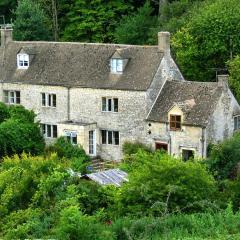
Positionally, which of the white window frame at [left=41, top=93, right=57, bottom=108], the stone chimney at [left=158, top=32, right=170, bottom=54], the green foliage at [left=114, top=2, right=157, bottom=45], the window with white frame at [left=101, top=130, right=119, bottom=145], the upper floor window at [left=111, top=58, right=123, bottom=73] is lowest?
the window with white frame at [left=101, top=130, right=119, bottom=145]

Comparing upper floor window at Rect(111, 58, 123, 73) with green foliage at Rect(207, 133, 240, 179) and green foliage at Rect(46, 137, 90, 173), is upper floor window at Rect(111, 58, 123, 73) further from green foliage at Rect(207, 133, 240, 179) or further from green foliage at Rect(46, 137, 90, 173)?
green foliage at Rect(207, 133, 240, 179)

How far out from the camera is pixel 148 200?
4256 cm

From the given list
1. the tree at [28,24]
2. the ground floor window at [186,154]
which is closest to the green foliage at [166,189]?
the ground floor window at [186,154]

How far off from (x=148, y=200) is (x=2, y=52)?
28.1m

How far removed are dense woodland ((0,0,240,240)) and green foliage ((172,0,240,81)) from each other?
65mm

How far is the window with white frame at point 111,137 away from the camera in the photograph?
201 feet

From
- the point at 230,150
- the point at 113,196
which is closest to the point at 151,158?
the point at 113,196

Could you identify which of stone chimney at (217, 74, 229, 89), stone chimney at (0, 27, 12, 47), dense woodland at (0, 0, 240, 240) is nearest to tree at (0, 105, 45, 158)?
dense woodland at (0, 0, 240, 240)

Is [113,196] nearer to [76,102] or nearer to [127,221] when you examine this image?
[127,221]

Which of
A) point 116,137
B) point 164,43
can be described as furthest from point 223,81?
point 116,137

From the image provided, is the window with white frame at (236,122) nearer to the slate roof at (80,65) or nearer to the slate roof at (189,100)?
the slate roof at (189,100)

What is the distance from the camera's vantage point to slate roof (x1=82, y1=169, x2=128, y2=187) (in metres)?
47.9

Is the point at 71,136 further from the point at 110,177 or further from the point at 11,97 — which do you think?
the point at 110,177

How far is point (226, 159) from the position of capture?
54344mm
